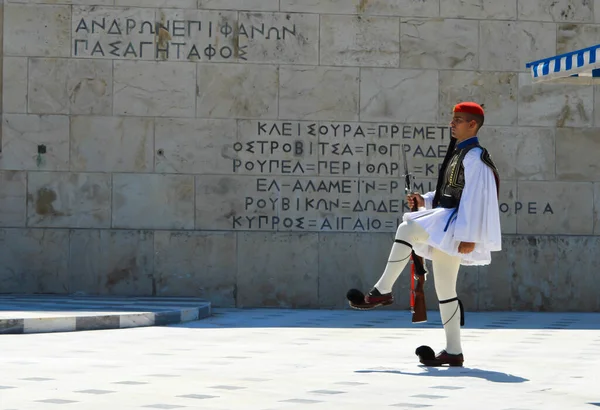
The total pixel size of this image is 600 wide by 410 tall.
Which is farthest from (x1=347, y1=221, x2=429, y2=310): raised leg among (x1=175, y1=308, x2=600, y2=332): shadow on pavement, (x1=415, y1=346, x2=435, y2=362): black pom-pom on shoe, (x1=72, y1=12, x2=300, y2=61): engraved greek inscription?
(x1=72, y1=12, x2=300, y2=61): engraved greek inscription

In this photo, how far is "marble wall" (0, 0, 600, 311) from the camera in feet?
50.4

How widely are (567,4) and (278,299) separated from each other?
5.39m

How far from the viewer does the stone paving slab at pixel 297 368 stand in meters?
6.72

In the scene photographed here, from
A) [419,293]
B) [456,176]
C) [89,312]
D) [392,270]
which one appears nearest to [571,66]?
[456,176]

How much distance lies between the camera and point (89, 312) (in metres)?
12.6

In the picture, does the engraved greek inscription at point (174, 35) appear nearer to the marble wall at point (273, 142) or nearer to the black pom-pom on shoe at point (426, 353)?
the marble wall at point (273, 142)

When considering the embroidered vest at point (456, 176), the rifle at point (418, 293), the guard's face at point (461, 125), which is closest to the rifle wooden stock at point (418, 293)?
the rifle at point (418, 293)

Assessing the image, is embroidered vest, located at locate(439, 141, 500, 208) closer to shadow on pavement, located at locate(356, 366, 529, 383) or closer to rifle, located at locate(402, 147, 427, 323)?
rifle, located at locate(402, 147, 427, 323)

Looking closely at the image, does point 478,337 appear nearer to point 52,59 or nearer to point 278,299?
point 278,299

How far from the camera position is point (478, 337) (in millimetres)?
11852

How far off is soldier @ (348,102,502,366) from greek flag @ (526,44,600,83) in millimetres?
920

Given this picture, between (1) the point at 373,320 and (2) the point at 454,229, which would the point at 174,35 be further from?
(2) the point at 454,229

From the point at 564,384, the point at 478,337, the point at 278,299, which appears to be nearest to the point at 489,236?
the point at 564,384

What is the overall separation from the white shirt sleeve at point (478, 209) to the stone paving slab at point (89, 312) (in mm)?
4932
